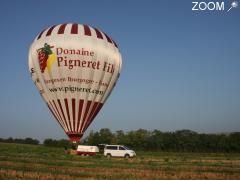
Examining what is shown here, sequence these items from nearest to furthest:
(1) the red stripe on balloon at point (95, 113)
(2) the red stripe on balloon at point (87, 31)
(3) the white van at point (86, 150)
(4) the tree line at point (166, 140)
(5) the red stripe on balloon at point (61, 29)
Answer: (1) the red stripe on balloon at point (95, 113)
(5) the red stripe on balloon at point (61, 29)
(2) the red stripe on balloon at point (87, 31)
(3) the white van at point (86, 150)
(4) the tree line at point (166, 140)

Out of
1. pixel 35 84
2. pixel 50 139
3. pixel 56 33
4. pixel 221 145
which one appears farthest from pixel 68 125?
pixel 50 139

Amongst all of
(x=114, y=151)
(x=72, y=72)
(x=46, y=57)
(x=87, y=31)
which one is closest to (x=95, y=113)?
(x=72, y=72)

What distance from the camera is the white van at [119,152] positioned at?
51156mm

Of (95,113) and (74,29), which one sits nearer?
(74,29)

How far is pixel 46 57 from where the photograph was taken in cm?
4656

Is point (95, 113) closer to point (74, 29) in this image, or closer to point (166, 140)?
point (74, 29)

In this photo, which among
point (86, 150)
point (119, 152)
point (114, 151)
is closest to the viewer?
point (119, 152)

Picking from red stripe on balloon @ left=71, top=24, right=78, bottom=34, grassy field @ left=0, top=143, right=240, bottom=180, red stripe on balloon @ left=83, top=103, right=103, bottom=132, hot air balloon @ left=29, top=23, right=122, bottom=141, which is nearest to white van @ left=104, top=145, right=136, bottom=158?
red stripe on balloon @ left=83, top=103, right=103, bottom=132

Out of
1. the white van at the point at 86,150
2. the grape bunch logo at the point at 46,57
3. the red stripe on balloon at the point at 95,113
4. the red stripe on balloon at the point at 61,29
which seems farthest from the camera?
the white van at the point at 86,150

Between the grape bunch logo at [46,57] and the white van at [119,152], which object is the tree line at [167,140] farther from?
the grape bunch logo at [46,57]

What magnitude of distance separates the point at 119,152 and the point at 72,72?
1249 cm

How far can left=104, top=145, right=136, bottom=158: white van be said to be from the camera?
51.2 m

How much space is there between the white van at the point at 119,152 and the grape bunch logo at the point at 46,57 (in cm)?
1337

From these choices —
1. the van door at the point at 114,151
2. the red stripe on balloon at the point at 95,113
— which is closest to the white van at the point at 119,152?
the van door at the point at 114,151
